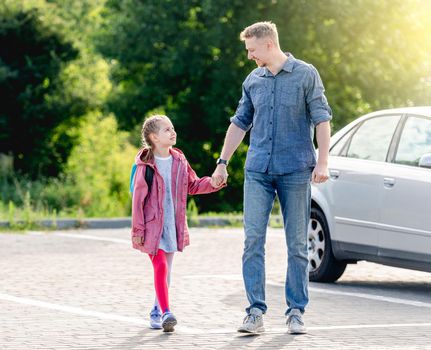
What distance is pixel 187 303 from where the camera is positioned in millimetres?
10461

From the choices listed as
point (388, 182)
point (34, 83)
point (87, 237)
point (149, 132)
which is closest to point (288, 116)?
point (149, 132)

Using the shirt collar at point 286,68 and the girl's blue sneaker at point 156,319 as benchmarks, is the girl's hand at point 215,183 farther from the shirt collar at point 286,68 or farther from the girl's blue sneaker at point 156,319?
the girl's blue sneaker at point 156,319

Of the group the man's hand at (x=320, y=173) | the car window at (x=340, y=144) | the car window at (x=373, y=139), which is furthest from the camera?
the car window at (x=340, y=144)

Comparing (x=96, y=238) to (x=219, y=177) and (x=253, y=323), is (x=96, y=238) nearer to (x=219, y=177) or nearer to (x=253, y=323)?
(x=219, y=177)

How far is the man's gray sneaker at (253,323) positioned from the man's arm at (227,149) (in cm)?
89

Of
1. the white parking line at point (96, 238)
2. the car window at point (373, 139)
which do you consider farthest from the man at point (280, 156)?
the white parking line at point (96, 238)

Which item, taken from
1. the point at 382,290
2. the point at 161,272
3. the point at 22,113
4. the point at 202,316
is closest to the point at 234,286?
the point at 382,290

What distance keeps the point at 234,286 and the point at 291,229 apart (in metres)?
2.94

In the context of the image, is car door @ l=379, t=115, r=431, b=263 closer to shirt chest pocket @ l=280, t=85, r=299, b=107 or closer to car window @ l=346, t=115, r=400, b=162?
car window @ l=346, t=115, r=400, b=162

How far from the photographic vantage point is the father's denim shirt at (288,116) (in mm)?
8773

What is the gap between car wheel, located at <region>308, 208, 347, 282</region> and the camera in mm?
12008

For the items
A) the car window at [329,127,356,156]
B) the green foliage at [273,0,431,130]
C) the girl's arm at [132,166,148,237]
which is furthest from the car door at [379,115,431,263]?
the green foliage at [273,0,431,130]

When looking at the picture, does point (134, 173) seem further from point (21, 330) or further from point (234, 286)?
point (234, 286)

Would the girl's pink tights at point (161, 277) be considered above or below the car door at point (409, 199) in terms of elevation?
below
